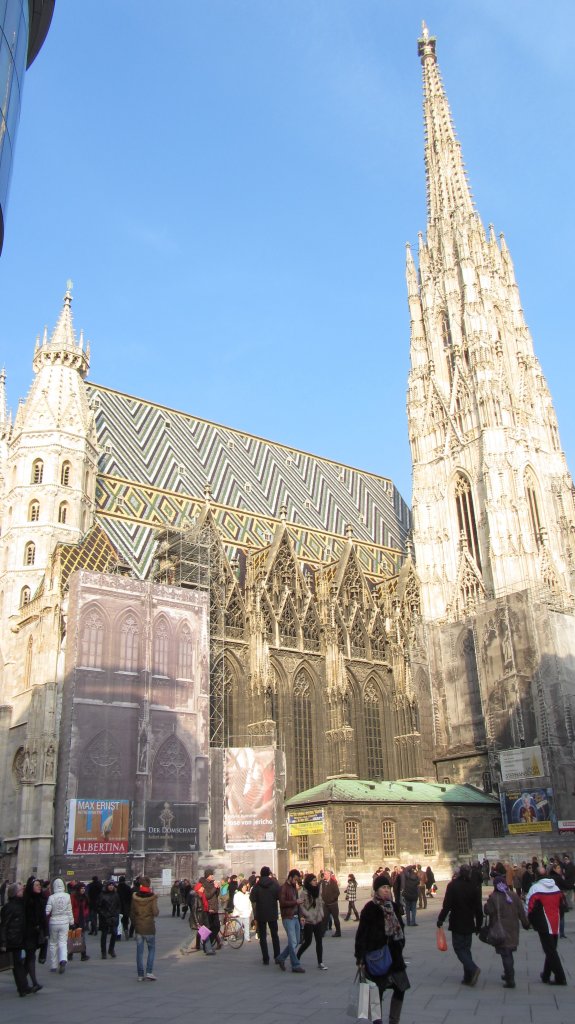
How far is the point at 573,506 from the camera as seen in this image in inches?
A: 2115

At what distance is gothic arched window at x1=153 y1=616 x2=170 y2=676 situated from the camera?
122 ft

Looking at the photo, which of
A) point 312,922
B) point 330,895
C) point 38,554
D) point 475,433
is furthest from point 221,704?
point 312,922

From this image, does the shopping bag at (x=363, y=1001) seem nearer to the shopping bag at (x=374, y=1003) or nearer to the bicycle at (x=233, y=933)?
the shopping bag at (x=374, y=1003)

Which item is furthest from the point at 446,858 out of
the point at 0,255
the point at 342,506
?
the point at 0,255

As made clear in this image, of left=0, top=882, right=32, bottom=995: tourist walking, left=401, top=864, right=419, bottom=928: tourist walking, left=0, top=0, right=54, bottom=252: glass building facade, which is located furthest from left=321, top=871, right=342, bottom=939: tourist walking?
left=0, top=0, right=54, bottom=252: glass building facade

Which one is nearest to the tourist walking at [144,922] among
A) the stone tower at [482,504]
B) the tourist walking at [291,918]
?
the tourist walking at [291,918]

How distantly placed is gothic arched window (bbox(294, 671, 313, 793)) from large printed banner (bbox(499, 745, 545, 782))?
9.53 m

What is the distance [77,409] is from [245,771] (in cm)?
2007

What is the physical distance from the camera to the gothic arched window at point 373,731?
150 feet

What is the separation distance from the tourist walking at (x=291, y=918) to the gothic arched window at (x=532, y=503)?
135 ft

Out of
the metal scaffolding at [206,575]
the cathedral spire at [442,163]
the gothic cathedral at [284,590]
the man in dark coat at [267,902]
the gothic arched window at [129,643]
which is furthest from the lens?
the cathedral spire at [442,163]

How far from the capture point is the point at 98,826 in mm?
32688

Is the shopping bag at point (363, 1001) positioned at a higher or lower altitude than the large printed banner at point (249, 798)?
lower

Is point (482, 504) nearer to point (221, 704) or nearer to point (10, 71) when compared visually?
point (221, 704)
